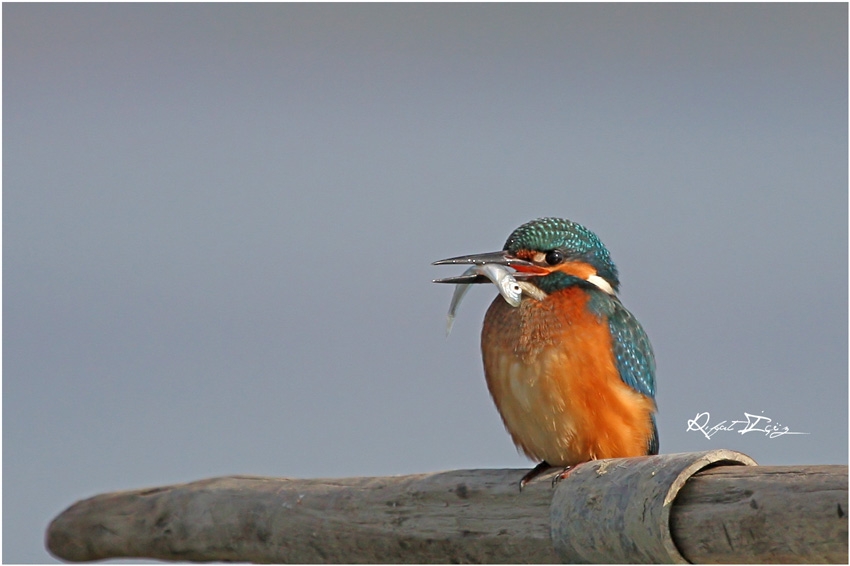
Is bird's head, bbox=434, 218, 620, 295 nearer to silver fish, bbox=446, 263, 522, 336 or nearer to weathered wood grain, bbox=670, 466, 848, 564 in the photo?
silver fish, bbox=446, 263, 522, 336

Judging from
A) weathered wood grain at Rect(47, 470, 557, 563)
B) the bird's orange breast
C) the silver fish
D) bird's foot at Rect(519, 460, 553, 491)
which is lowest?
weathered wood grain at Rect(47, 470, 557, 563)

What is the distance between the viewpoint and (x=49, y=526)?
3.58 meters

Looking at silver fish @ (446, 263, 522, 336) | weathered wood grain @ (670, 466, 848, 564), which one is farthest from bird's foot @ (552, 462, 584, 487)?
silver fish @ (446, 263, 522, 336)

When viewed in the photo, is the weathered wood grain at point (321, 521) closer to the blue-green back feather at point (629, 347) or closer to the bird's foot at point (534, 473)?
the bird's foot at point (534, 473)

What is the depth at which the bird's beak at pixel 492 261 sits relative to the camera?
285 cm

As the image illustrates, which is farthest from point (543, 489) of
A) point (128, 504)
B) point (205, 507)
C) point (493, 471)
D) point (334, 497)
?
point (128, 504)

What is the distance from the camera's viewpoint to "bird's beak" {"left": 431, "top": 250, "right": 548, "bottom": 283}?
2854mm

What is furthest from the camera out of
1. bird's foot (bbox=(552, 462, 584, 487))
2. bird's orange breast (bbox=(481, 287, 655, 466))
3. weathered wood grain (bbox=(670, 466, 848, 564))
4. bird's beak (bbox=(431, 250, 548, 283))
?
bird's beak (bbox=(431, 250, 548, 283))

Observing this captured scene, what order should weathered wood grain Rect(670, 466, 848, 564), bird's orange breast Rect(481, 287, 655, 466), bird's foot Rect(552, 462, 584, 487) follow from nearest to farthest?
1. weathered wood grain Rect(670, 466, 848, 564)
2. bird's foot Rect(552, 462, 584, 487)
3. bird's orange breast Rect(481, 287, 655, 466)

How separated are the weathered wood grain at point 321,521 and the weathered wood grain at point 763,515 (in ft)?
1.20

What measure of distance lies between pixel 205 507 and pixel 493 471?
36.6 inches

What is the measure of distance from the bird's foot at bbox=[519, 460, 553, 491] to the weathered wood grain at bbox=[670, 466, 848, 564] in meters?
0.43

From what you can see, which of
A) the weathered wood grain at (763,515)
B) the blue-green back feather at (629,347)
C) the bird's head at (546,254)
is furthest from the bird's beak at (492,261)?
the weathered wood grain at (763,515)

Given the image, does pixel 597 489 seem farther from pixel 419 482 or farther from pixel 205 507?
pixel 205 507
